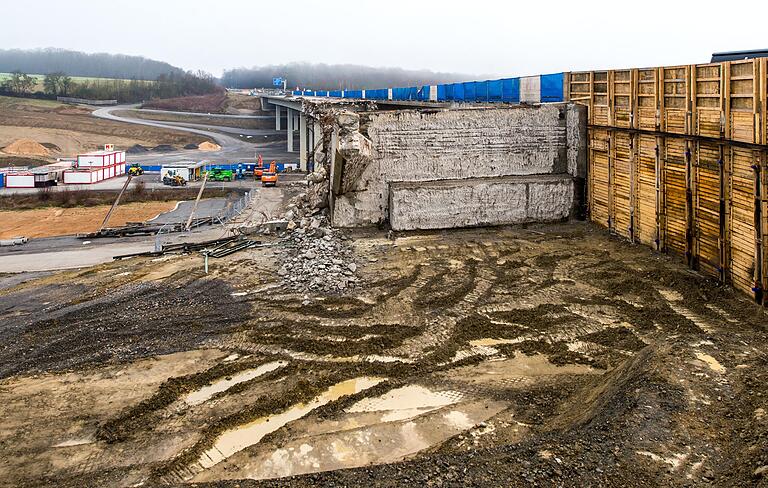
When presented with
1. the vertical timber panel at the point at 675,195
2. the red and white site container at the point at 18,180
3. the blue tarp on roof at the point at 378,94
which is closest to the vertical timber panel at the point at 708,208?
the vertical timber panel at the point at 675,195

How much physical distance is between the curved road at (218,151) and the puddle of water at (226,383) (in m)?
62.8

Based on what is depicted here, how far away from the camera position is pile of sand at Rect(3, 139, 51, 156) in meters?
72.9

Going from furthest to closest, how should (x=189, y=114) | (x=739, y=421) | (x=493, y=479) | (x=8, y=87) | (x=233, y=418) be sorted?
(x=8, y=87)
(x=189, y=114)
(x=233, y=418)
(x=739, y=421)
(x=493, y=479)

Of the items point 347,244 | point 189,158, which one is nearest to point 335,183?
point 347,244

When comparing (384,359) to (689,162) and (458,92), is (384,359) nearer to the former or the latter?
(689,162)

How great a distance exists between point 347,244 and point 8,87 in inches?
5564

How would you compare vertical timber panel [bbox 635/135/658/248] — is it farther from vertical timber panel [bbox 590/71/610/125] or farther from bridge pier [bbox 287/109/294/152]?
Answer: bridge pier [bbox 287/109/294/152]

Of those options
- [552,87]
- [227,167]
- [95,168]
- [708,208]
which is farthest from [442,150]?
[95,168]

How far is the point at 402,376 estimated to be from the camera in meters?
10.9

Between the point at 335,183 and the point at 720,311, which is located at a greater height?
the point at 335,183

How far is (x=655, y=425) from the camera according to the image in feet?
23.7

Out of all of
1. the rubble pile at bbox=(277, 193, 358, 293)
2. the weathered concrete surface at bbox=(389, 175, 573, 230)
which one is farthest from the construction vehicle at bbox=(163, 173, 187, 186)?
the weathered concrete surface at bbox=(389, 175, 573, 230)

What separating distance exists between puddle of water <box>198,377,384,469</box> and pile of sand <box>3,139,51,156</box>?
76.1 m

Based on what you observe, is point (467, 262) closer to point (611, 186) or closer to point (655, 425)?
point (611, 186)
